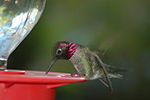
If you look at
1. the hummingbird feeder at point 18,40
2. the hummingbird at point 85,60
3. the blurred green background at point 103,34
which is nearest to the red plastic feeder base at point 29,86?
the hummingbird feeder at point 18,40

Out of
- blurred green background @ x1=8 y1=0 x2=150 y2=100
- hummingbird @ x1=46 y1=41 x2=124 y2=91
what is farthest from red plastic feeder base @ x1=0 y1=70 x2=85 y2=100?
blurred green background @ x1=8 y1=0 x2=150 y2=100

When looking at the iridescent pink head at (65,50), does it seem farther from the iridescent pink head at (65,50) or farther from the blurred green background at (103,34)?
A: the blurred green background at (103,34)

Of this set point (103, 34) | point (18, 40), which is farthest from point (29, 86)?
point (103, 34)

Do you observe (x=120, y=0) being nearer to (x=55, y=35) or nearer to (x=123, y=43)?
(x=123, y=43)

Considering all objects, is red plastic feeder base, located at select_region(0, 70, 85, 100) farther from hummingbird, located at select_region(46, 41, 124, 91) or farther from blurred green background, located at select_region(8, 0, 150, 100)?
blurred green background, located at select_region(8, 0, 150, 100)

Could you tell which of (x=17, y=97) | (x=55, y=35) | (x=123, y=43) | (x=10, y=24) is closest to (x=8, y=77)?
(x=17, y=97)

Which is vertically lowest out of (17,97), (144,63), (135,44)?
(144,63)
